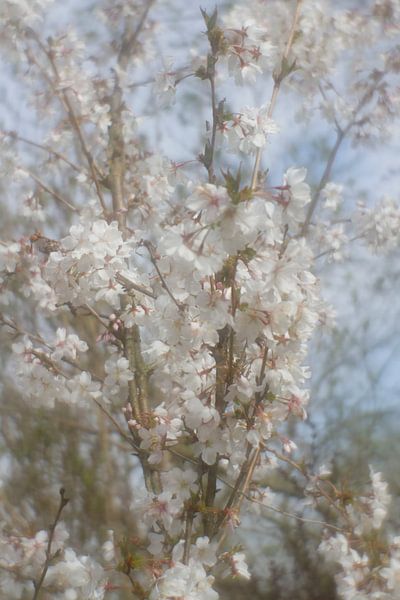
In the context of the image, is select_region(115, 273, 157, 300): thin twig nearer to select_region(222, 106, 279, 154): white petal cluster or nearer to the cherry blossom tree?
the cherry blossom tree

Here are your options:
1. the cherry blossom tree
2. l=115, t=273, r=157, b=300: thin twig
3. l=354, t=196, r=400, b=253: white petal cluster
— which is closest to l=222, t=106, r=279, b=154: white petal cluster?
the cherry blossom tree

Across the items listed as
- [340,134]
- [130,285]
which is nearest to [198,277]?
[130,285]

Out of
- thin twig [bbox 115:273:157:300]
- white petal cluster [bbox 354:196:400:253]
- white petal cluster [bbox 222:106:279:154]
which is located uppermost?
white petal cluster [bbox 354:196:400:253]

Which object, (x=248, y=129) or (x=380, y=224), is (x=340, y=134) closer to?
(x=380, y=224)

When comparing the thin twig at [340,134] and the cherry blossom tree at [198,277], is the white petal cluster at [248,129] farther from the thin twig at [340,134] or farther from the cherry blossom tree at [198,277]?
the thin twig at [340,134]

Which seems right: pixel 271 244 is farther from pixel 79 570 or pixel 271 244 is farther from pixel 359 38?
pixel 359 38

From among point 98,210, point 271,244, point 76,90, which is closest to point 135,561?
point 271,244

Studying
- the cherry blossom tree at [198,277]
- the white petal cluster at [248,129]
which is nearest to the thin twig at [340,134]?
the cherry blossom tree at [198,277]

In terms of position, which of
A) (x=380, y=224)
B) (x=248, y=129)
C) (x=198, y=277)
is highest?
(x=380, y=224)
